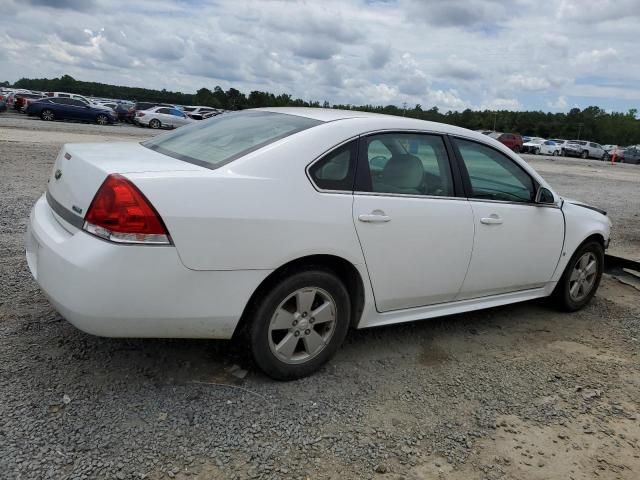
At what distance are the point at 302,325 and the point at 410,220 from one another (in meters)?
0.95

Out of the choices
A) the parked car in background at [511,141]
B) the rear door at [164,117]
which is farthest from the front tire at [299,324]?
the parked car in background at [511,141]

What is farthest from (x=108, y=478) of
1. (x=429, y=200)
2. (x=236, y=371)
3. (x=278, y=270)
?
(x=429, y=200)

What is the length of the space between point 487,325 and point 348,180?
2020 millimetres

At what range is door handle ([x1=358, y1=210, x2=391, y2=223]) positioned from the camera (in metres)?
3.30

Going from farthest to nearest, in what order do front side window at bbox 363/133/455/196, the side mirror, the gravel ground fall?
the side mirror < front side window at bbox 363/133/455/196 < the gravel ground

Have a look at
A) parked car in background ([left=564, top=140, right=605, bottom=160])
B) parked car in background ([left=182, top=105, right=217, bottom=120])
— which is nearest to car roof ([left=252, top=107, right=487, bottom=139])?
parked car in background ([left=182, top=105, right=217, bottom=120])

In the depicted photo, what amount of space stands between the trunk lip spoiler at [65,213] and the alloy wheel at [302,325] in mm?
1121

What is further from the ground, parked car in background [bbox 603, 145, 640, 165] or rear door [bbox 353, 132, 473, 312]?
parked car in background [bbox 603, 145, 640, 165]

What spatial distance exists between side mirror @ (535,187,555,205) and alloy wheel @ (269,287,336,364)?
2063 millimetres

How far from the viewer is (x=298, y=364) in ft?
10.8

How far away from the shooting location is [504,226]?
4.07 m

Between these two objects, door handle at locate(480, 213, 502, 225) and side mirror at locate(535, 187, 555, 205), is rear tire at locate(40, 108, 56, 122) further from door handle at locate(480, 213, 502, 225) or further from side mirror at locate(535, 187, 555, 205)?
door handle at locate(480, 213, 502, 225)

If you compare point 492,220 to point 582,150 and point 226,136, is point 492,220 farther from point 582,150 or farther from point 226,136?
point 582,150

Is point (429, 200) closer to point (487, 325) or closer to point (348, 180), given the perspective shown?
point (348, 180)
